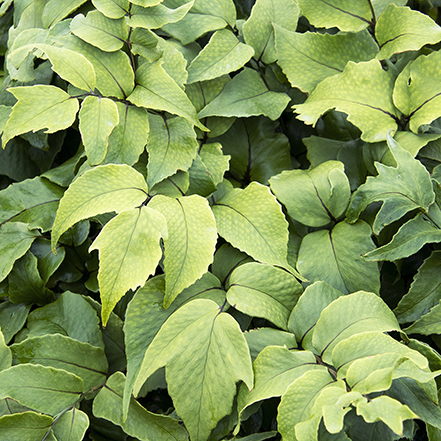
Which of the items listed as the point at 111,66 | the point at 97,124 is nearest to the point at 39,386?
the point at 97,124

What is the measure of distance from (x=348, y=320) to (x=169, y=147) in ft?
1.09

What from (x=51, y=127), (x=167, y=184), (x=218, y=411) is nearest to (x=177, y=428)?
(x=218, y=411)

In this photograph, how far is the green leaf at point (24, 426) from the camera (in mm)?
551

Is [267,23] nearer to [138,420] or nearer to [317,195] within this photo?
Result: [317,195]

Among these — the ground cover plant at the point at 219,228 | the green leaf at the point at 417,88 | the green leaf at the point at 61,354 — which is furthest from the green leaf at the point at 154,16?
the green leaf at the point at 61,354

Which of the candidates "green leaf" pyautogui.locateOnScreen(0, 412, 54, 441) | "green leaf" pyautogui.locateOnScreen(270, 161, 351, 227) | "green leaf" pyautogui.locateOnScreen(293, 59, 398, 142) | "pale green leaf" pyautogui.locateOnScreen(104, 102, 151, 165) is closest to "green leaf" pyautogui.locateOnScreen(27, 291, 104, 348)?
"green leaf" pyautogui.locateOnScreen(0, 412, 54, 441)

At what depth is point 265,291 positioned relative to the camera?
586 millimetres

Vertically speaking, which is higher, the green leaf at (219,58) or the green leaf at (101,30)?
the green leaf at (101,30)

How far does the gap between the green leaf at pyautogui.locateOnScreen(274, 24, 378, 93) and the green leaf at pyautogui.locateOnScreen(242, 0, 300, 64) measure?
34 mm

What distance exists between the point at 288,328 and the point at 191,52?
459 millimetres

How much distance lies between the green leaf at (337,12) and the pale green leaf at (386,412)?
0.55 metres

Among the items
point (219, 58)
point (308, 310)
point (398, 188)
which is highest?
point (219, 58)

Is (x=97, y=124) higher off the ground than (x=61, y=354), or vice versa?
(x=97, y=124)

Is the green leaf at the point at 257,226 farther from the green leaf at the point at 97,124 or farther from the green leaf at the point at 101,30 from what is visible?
the green leaf at the point at 101,30
